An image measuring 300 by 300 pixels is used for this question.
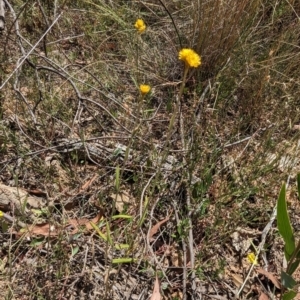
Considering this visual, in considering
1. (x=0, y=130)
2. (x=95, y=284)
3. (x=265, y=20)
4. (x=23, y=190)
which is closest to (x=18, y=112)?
(x=0, y=130)

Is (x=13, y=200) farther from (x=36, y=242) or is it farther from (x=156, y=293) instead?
(x=156, y=293)

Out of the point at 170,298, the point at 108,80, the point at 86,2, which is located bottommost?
the point at 170,298

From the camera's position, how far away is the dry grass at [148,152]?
4.14 ft

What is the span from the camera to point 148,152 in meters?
1.57

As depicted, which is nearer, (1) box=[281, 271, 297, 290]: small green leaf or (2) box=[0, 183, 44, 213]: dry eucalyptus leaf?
(1) box=[281, 271, 297, 290]: small green leaf

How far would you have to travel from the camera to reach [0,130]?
158 centimetres

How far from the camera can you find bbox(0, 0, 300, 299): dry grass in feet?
4.14

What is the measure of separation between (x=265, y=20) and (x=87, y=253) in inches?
56.5

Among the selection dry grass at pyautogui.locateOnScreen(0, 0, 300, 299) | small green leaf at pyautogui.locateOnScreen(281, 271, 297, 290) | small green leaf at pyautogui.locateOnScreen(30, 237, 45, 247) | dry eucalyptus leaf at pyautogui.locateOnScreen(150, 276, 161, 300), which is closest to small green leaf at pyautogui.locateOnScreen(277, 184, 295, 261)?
small green leaf at pyautogui.locateOnScreen(281, 271, 297, 290)

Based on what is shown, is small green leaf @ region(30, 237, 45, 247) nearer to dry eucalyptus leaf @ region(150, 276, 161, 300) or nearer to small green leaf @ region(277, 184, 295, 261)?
dry eucalyptus leaf @ region(150, 276, 161, 300)

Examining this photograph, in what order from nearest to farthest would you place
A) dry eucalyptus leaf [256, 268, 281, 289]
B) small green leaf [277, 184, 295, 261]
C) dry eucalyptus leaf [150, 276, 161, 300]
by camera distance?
small green leaf [277, 184, 295, 261], dry eucalyptus leaf [150, 276, 161, 300], dry eucalyptus leaf [256, 268, 281, 289]

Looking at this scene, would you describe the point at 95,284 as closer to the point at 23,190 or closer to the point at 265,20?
the point at 23,190

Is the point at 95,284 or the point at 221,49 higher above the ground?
the point at 221,49

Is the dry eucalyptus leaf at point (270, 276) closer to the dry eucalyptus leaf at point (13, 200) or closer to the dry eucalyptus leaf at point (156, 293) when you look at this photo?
the dry eucalyptus leaf at point (156, 293)
